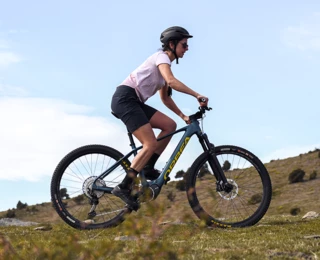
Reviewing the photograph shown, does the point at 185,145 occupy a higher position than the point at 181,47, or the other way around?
the point at 181,47

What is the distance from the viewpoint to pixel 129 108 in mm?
9211

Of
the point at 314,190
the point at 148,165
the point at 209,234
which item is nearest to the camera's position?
the point at 209,234

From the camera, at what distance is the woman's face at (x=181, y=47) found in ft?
30.5

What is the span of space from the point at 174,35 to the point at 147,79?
0.75 meters

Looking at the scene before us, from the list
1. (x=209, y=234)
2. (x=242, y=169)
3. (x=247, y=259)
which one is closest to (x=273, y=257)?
(x=247, y=259)

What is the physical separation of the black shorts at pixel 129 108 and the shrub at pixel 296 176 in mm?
55546

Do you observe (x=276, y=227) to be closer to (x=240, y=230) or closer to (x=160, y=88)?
(x=240, y=230)

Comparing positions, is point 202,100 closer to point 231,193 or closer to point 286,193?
point 231,193

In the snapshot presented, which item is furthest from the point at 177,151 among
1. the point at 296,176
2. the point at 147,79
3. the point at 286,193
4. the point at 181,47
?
the point at 296,176

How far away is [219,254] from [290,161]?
230 ft

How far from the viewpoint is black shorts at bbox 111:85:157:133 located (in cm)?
920

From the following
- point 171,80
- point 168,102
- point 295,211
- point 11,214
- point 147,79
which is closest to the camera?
point 171,80

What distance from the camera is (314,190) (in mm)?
59125

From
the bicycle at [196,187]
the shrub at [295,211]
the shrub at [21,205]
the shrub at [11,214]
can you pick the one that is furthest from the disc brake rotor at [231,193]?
the shrub at [21,205]
